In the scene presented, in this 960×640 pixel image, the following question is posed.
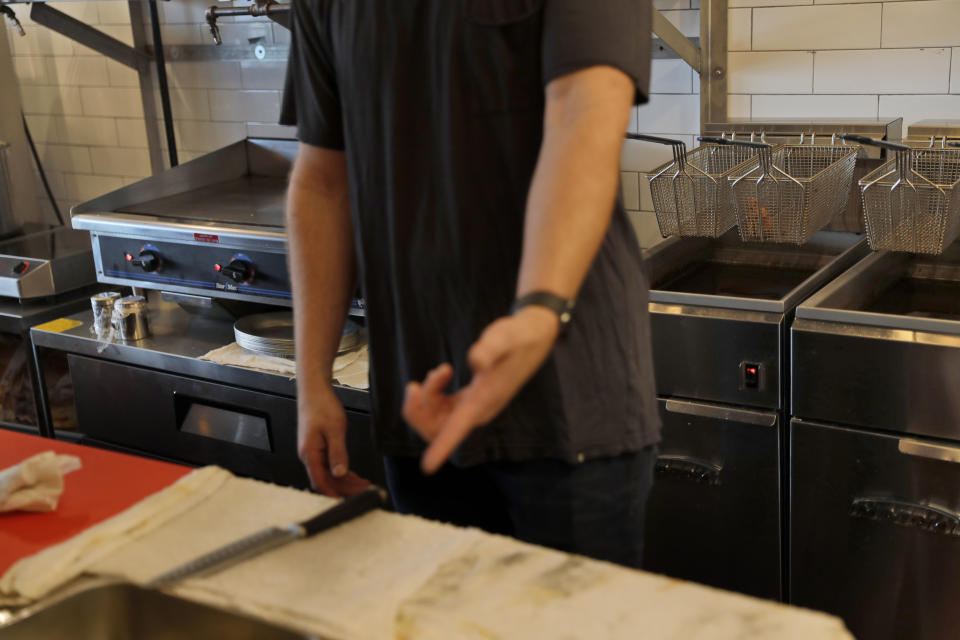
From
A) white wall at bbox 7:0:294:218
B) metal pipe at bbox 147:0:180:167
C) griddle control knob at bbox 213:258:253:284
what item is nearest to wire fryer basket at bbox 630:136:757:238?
griddle control knob at bbox 213:258:253:284

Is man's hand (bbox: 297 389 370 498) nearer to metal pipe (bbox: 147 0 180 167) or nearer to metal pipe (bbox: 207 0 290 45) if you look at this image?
metal pipe (bbox: 207 0 290 45)

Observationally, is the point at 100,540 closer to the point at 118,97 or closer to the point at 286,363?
the point at 286,363

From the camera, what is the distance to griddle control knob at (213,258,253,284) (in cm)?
255

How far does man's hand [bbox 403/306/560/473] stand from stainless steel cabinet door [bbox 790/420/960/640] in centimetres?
131

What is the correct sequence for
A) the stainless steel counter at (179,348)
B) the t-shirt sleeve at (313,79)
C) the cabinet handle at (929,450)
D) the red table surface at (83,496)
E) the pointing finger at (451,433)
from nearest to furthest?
the pointing finger at (451,433), the red table surface at (83,496), the t-shirt sleeve at (313,79), the cabinet handle at (929,450), the stainless steel counter at (179,348)

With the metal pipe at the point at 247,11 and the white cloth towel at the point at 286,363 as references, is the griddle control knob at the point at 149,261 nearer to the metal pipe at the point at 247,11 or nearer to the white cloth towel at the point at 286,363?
the white cloth towel at the point at 286,363

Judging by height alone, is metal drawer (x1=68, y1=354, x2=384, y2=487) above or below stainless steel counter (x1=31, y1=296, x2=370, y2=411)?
below

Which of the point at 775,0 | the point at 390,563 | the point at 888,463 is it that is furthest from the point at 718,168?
the point at 390,563

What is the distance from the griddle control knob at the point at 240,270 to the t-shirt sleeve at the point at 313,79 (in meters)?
1.22

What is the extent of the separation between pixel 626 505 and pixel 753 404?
36.9 inches

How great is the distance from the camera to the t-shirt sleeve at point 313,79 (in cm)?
128

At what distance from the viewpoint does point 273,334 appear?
266 cm

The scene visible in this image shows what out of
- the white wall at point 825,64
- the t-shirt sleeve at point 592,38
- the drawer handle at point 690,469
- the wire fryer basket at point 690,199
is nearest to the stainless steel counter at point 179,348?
the drawer handle at point 690,469

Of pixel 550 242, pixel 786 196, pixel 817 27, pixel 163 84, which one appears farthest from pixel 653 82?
pixel 550 242
